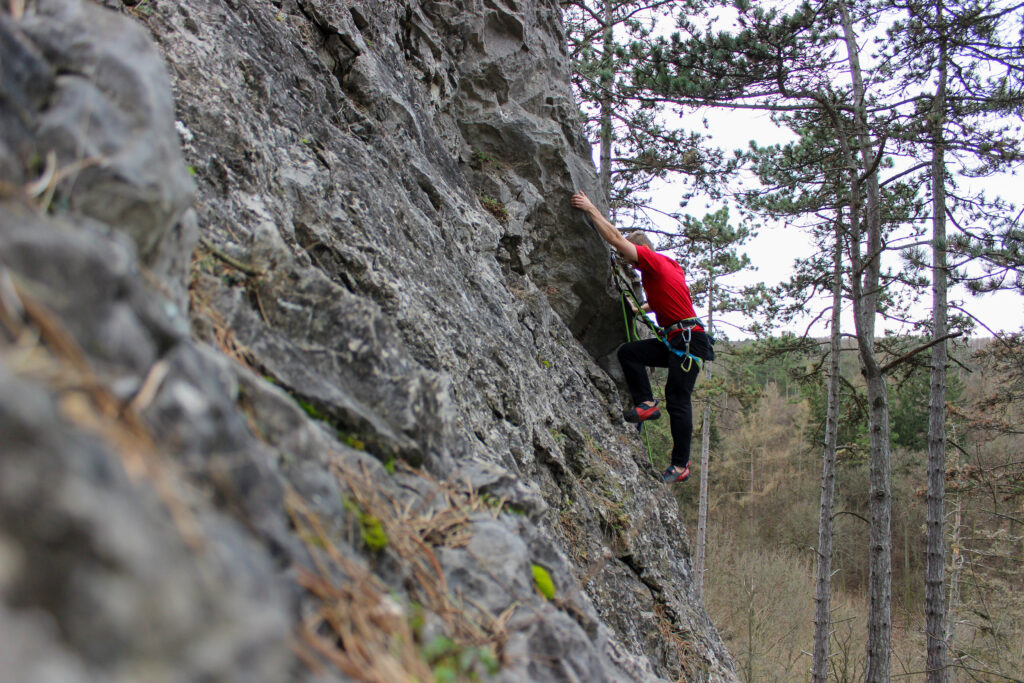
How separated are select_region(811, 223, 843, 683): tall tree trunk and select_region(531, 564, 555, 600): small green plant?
9794mm

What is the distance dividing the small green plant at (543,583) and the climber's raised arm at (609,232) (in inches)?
181

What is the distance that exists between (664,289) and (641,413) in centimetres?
137

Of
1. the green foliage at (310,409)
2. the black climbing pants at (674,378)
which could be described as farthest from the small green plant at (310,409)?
the black climbing pants at (674,378)

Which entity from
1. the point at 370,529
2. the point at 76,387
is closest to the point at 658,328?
the point at 370,529

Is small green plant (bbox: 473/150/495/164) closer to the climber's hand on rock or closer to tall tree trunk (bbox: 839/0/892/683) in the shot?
the climber's hand on rock

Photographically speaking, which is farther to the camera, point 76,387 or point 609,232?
point 609,232

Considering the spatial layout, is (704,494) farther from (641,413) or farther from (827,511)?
(641,413)

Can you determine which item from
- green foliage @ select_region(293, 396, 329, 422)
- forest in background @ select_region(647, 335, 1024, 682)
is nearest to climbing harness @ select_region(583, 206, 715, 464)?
green foliage @ select_region(293, 396, 329, 422)

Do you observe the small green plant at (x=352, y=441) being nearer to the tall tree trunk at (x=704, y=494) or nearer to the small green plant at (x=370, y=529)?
the small green plant at (x=370, y=529)

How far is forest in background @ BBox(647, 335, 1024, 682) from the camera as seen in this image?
16172mm

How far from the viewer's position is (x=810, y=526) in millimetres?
27234

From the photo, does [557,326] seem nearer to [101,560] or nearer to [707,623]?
[707,623]

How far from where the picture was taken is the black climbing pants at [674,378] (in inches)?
238

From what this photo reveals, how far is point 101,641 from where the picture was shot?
0.69 m
